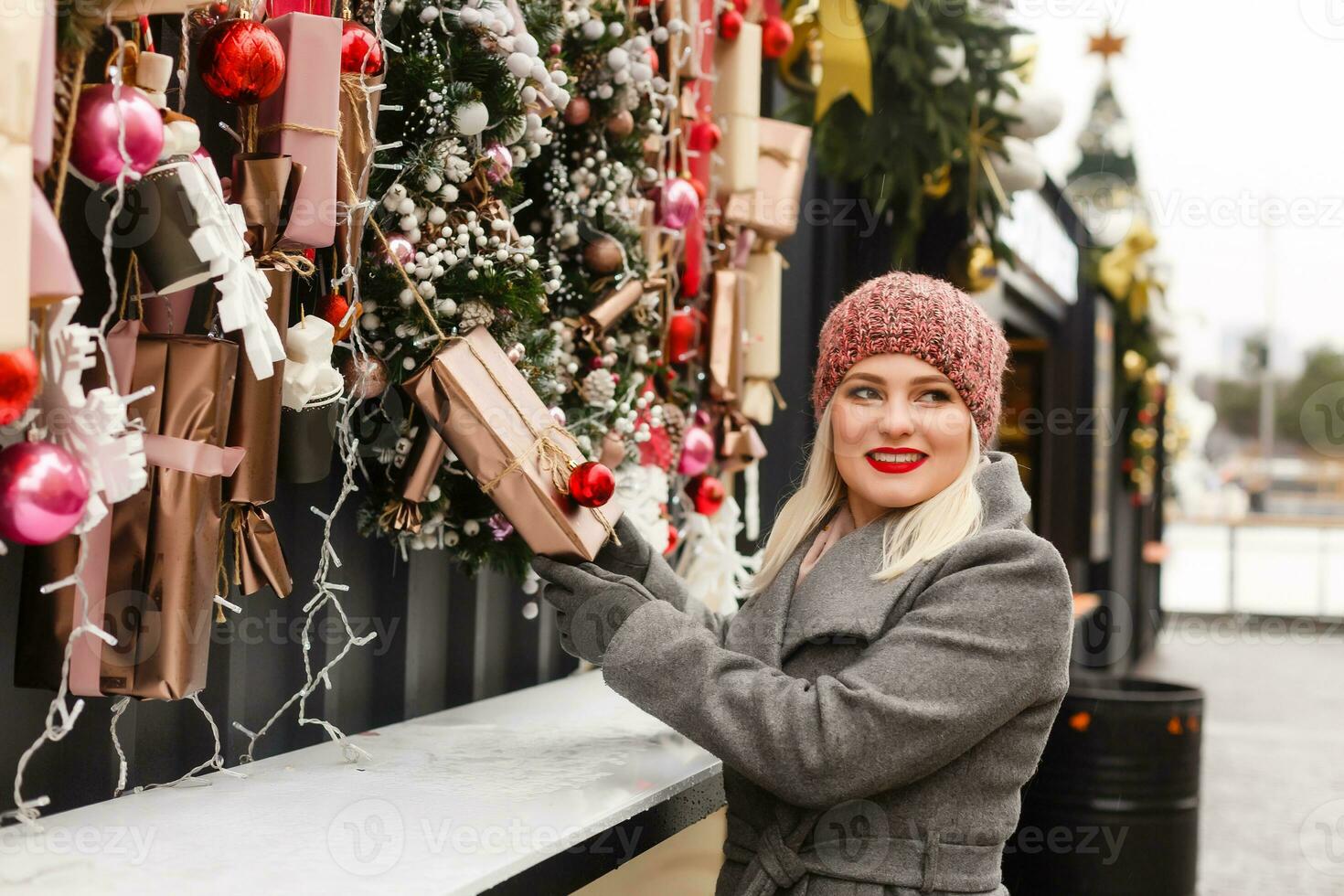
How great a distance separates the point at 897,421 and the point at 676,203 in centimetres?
82

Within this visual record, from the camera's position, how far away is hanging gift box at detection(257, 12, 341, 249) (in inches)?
57.4

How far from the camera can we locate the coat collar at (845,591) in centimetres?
158

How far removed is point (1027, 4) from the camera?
3.09m

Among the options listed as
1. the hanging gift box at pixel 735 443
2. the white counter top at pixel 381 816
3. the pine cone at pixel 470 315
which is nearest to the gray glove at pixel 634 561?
the white counter top at pixel 381 816

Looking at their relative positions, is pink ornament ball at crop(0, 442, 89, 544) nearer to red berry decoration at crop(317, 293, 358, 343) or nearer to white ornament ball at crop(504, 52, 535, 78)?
red berry decoration at crop(317, 293, 358, 343)

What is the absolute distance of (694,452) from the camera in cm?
248

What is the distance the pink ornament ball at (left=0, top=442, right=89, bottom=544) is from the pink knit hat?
40.3 inches

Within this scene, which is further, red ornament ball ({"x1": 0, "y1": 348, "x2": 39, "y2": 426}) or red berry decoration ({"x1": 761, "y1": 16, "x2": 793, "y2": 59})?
red berry decoration ({"x1": 761, "y1": 16, "x2": 793, "y2": 59})

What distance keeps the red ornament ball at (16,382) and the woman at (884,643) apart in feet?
2.51

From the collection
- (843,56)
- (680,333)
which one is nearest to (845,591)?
(680,333)

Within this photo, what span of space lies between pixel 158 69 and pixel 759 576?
1.06 metres

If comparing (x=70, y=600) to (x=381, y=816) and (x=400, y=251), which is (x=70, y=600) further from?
(x=400, y=251)

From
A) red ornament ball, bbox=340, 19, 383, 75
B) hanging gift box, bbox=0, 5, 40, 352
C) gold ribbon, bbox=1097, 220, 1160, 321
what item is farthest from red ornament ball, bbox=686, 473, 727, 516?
gold ribbon, bbox=1097, 220, 1160, 321

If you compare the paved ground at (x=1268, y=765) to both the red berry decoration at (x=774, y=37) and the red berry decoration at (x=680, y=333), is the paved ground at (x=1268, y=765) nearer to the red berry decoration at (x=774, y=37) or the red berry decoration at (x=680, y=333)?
the red berry decoration at (x=680, y=333)
